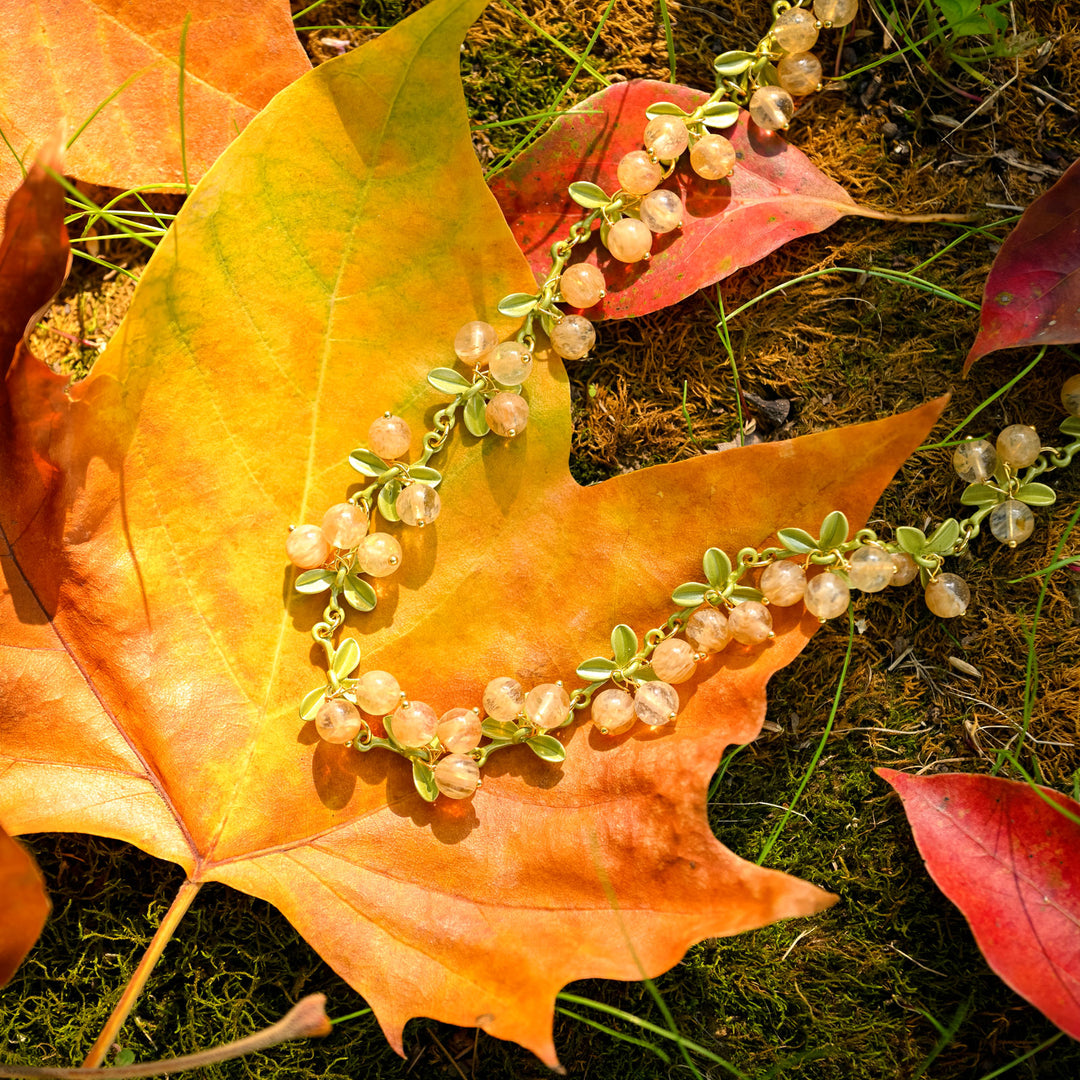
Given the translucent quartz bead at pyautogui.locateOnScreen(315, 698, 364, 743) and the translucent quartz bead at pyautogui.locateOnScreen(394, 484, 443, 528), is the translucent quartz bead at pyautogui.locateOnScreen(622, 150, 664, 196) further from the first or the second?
Answer: the translucent quartz bead at pyautogui.locateOnScreen(315, 698, 364, 743)

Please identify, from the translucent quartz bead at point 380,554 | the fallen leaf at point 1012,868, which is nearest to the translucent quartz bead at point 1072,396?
the fallen leaf at point 1012,868

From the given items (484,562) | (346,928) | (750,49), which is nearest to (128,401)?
(484,562)

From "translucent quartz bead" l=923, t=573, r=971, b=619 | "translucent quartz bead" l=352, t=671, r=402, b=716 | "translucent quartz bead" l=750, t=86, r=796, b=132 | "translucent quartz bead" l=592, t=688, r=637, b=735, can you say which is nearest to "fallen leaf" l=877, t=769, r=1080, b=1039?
"translucent quartz bead" l=923, t=573, r=971, b=619

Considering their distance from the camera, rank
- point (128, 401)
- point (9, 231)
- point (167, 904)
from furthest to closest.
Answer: point (167, 904) → point (128, 401) → point (9, 231)

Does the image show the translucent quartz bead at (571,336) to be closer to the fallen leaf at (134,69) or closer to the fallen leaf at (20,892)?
the fallen leaf at (134,69)

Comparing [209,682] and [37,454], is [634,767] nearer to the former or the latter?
[209,682]
